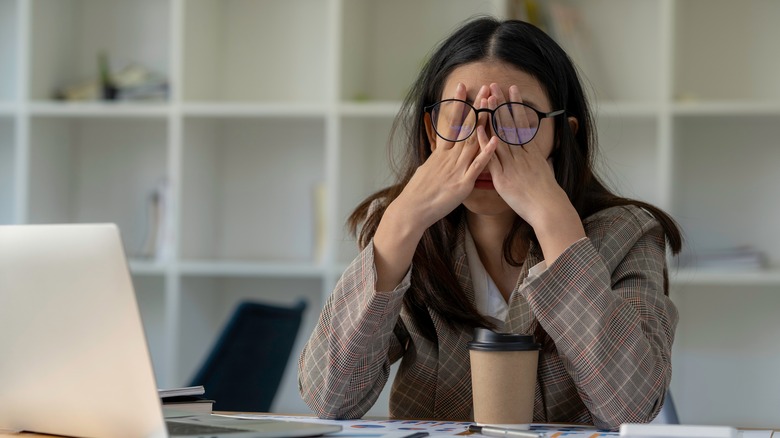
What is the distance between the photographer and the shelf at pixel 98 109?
9.70ft

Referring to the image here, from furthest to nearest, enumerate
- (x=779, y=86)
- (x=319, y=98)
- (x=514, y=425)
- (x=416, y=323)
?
(x=319, y=98), (x=779, y=86), (x=416, y=323), (x=514, y=425)

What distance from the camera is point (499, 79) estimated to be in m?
1.42

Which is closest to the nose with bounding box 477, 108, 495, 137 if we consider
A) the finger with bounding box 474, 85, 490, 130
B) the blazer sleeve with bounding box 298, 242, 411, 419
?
the finger with bounding box 474, 85, 490, 130

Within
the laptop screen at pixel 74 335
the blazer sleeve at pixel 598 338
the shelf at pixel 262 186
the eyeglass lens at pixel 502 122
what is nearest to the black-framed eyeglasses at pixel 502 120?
the eyeglass lens at pixel 502 122

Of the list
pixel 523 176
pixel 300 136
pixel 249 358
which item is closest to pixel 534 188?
pixel 523 176

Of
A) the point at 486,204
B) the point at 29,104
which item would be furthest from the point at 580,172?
the point at 29,104

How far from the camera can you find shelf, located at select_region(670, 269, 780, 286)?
8.74 ft

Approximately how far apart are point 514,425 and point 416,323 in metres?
0.38

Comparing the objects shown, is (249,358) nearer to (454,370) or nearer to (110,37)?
(454,370)

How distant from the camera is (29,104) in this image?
2994mm

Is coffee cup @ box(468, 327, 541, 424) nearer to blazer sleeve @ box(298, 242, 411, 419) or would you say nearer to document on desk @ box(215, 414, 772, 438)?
document on desk @ box(215, 414, 772, 438)

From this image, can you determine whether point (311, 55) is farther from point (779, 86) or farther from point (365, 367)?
point (365, 367)

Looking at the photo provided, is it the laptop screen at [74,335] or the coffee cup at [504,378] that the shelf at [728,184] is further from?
the laptop screen at [74,335]

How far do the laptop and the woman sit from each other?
1.07ft
